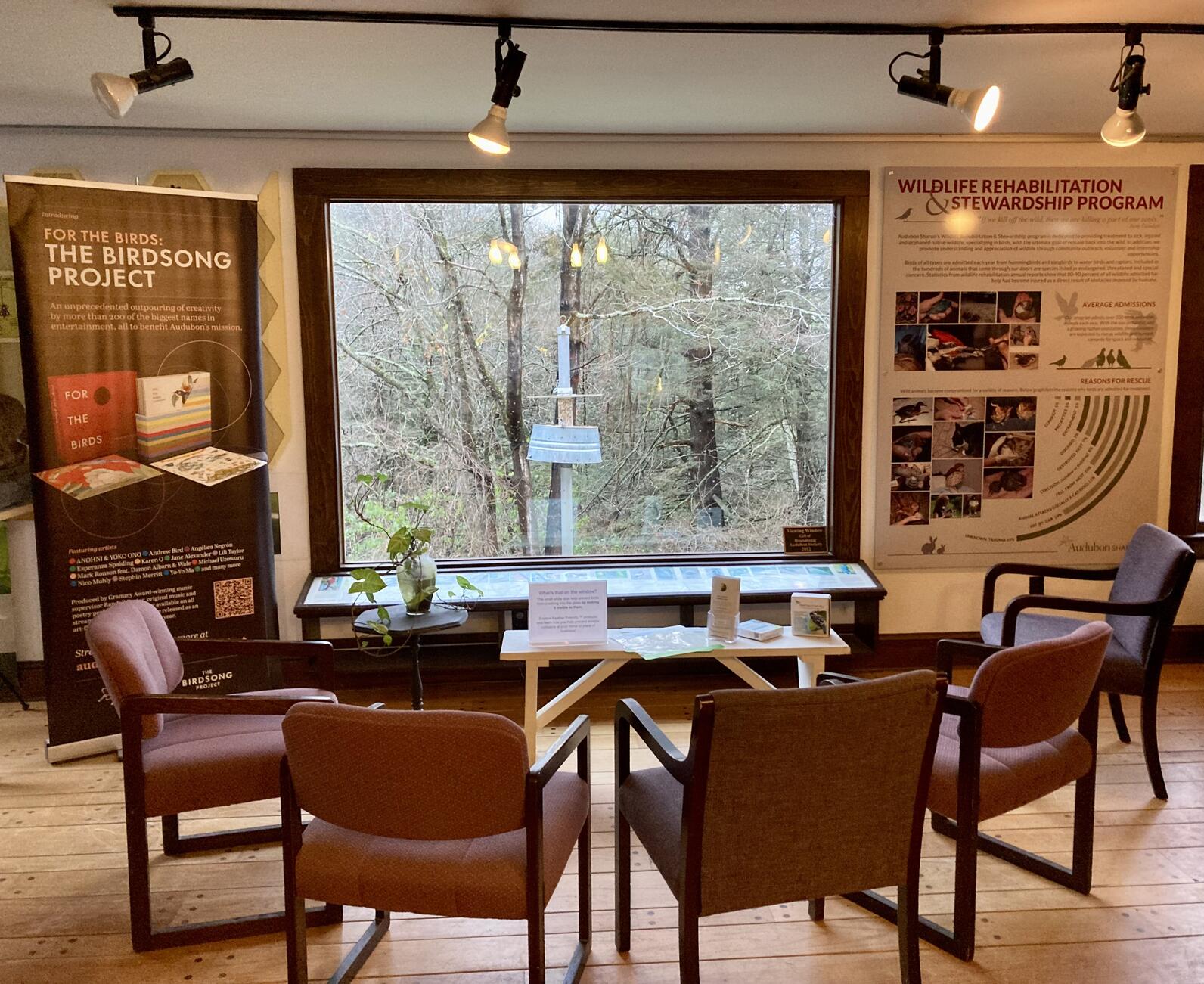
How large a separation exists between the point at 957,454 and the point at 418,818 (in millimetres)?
3474

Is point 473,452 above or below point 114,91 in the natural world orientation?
below

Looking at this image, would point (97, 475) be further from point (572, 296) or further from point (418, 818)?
point (418, 818)

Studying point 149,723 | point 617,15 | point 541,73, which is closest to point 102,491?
point 149,723

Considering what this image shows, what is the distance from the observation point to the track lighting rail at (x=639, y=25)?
2.76 m

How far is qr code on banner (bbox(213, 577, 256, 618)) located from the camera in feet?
12.7

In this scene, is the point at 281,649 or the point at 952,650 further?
the point at 281,649

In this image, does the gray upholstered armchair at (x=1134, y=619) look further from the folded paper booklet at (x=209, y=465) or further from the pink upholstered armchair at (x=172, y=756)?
the folded paper booklet at (x=209, y=465)

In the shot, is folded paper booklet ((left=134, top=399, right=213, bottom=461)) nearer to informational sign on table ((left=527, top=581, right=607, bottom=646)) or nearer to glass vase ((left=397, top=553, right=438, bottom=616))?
glass vase ((left=397, top=553, right=438, bottom=616))

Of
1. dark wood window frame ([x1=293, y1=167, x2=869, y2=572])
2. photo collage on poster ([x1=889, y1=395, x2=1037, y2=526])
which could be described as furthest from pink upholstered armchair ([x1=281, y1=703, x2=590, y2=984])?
photo collage on poster ([x1=889, y1=395, x2=1037, y2=526])

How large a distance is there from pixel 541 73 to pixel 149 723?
2.49 m

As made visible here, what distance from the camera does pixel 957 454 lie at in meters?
4.58

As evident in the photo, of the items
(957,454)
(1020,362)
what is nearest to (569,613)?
(957,454)

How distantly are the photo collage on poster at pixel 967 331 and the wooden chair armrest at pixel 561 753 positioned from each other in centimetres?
283

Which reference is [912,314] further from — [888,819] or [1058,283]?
[888,819]
